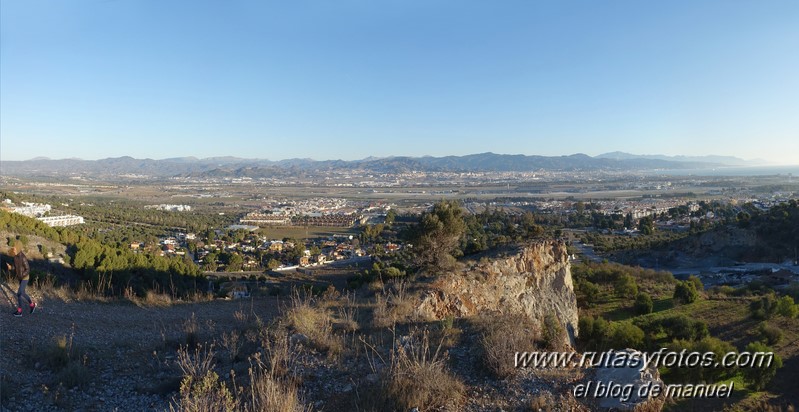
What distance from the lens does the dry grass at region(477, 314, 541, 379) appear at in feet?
17.3

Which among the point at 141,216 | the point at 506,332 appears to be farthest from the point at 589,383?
the point at 141,216

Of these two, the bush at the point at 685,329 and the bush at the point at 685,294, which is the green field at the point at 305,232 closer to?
the bush at the point at 685,294

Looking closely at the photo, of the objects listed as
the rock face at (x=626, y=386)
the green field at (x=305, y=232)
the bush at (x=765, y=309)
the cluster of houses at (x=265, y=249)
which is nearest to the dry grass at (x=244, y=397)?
the rock face at (x=626, y=386)

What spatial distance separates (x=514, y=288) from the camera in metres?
11.7

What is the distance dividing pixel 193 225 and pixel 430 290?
49.5 m

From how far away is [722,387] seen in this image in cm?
805

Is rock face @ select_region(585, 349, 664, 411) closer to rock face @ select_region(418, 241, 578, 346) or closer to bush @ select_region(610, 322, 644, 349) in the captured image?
rock face @ select_region(418, 241, 578, 346)

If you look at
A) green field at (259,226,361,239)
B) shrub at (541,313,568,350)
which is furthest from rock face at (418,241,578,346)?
green field at (259,226,361,239)

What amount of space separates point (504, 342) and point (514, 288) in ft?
21.5

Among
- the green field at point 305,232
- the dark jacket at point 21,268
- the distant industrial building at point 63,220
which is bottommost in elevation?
the green field at point 305,232

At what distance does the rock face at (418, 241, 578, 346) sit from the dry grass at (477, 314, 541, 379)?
7.60 ft

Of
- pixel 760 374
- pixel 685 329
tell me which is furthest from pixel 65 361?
pixel 685 329

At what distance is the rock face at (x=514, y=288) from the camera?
31.4 ft

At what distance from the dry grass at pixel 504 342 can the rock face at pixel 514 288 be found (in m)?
2.32
